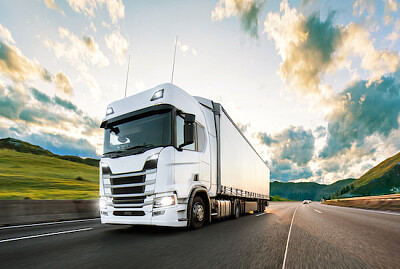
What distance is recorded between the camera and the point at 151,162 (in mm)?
5508

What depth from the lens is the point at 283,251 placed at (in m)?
3.88

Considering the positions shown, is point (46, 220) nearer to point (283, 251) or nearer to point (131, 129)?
point (131, 129)

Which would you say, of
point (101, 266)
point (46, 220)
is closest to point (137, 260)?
point (101, 266)

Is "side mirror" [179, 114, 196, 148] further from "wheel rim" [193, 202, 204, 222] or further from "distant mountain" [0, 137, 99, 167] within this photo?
"distant mountain" [0, 137, 99, 167]

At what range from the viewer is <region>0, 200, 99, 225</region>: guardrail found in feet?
24.8

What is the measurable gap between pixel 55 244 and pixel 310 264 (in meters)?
4.31

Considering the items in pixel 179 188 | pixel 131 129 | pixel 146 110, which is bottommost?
pixel 179 188

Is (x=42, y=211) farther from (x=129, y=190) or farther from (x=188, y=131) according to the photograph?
(x=188, y=131)

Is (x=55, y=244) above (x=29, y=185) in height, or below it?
below

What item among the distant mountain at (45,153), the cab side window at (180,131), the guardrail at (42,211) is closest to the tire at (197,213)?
the cab side window at (180,131)

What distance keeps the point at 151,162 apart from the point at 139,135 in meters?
1.02

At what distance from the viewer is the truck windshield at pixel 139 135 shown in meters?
5.88

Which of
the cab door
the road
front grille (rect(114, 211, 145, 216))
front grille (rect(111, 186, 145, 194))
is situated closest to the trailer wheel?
the cab door

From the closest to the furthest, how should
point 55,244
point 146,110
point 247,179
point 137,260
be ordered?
point 137,260 → point 55,244 → point 146,110 → point 247,179
